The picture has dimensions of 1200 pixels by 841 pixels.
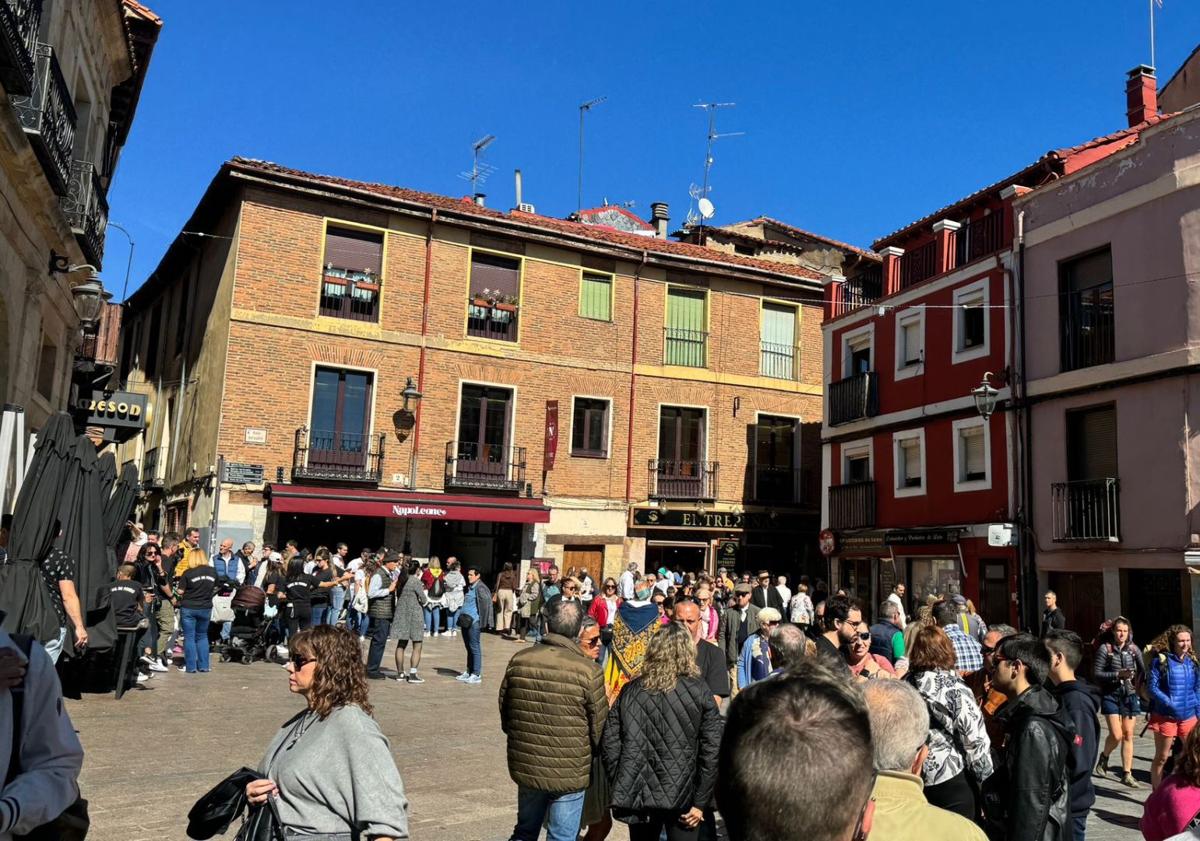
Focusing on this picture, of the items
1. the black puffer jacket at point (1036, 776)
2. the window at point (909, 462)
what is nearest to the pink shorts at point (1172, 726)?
the black puffer jacket at point (1036, 776)

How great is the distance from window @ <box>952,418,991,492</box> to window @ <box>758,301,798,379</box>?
A: 851 centimetres

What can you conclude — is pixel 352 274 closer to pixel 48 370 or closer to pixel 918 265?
pixel 48 370

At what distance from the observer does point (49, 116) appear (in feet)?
38.7

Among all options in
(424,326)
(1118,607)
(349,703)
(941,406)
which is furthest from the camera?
(424,326)

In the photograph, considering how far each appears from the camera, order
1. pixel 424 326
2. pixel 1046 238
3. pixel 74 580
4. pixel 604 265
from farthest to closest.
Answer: pixel 604 265, pixel 424 326, pixel 1046 238, pixel 74 580

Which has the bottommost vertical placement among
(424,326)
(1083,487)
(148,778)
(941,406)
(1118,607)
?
(148,778)

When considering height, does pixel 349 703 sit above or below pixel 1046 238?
below

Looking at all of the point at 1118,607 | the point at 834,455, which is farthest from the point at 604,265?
the point at 1118,607

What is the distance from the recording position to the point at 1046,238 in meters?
19.3

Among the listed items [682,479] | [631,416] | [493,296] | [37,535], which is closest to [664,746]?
[37,535]

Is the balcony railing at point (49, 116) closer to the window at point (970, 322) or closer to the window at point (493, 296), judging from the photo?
the window at point (493, 296)

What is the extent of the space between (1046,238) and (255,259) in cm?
1745

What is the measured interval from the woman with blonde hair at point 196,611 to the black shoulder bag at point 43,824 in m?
10.7

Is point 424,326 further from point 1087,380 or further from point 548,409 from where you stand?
point 1087,380
